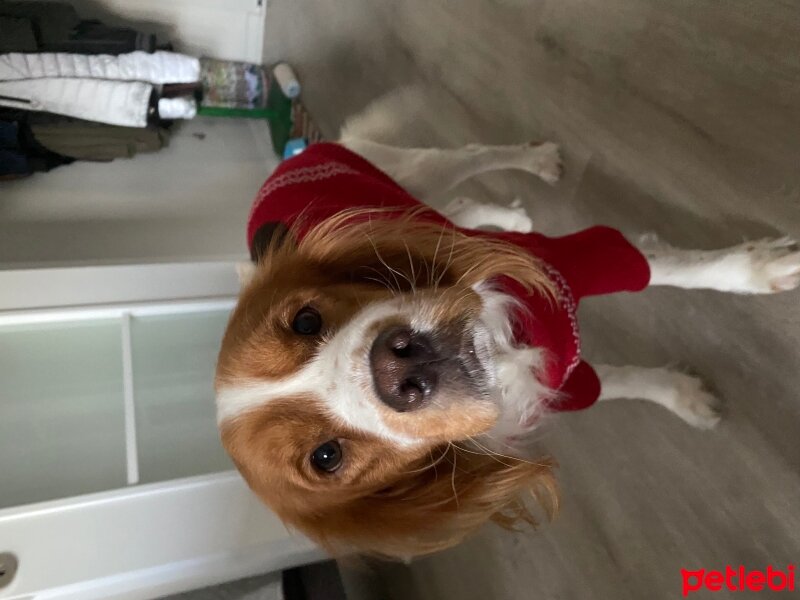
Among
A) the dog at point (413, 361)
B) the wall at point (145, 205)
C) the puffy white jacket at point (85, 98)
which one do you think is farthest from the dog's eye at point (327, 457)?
the puffy white jacket at point (85, 98)

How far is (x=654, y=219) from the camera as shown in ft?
5.39

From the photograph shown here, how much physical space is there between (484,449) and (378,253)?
46 cm

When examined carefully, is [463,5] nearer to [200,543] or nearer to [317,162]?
[317,162]

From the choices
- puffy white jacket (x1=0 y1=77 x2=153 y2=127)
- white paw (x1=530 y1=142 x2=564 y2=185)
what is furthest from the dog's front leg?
puffy white jacket (x1=0 y1=77 x2=153 y2=127)

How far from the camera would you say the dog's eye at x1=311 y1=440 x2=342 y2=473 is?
1.16 metres

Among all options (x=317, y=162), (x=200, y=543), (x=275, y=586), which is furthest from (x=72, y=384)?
(x=317, y=162)

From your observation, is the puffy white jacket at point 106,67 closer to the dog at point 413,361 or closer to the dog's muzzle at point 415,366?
the dog at point 413,361

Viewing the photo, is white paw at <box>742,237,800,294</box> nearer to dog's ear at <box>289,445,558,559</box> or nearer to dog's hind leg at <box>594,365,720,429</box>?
dog's hind leg at <box>594,365,720,429</box>

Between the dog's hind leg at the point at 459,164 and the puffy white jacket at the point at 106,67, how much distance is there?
168cm

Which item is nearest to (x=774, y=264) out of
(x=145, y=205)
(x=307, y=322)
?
(x=307, y=322)

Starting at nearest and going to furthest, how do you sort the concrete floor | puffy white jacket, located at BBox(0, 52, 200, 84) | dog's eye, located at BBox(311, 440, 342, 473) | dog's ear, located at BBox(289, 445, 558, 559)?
dog's eye, located at BBox(311, 440, 342, 473) < dog's ear, located at BBox(289, 445, 558, 559) < the concrete floor < puffy white jacket, located at BBox(0, 52, 200, 84)

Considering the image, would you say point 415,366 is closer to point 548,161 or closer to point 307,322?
point 307,322

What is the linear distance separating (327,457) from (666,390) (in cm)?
89

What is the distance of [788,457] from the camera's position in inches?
54.2
